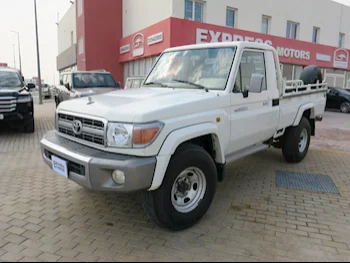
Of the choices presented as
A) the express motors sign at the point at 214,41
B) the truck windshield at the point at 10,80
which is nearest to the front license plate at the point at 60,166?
the truck windshield at the point at 10,80

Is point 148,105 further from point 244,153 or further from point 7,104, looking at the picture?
point 7,104

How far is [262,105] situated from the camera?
177 inches

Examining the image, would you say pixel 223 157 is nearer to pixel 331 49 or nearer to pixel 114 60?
pixel 114 60

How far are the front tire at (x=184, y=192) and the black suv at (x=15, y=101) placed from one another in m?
6.74

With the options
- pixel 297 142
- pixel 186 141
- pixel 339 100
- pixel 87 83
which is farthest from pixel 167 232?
pixel 339 100

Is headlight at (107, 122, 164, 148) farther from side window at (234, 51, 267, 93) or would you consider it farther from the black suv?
the black suv

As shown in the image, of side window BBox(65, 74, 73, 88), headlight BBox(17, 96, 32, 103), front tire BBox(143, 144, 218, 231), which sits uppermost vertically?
side window BBox(65, 74, 73, 88)

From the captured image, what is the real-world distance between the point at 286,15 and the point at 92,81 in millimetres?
13604

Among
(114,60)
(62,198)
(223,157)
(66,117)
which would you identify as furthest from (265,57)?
(114,60)

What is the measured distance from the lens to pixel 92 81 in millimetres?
11609

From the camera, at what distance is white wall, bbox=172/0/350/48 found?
16188 mm

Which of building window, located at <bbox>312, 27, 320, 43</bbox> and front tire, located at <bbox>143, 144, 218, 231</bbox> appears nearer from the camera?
Result: front tire, located at <bbox>143, 144, 218, 231</bbox>

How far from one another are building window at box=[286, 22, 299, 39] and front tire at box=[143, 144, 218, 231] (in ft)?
61.4

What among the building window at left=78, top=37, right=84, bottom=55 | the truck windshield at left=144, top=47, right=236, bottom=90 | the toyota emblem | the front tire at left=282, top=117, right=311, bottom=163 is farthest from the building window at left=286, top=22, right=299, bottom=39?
the toyota emblem
